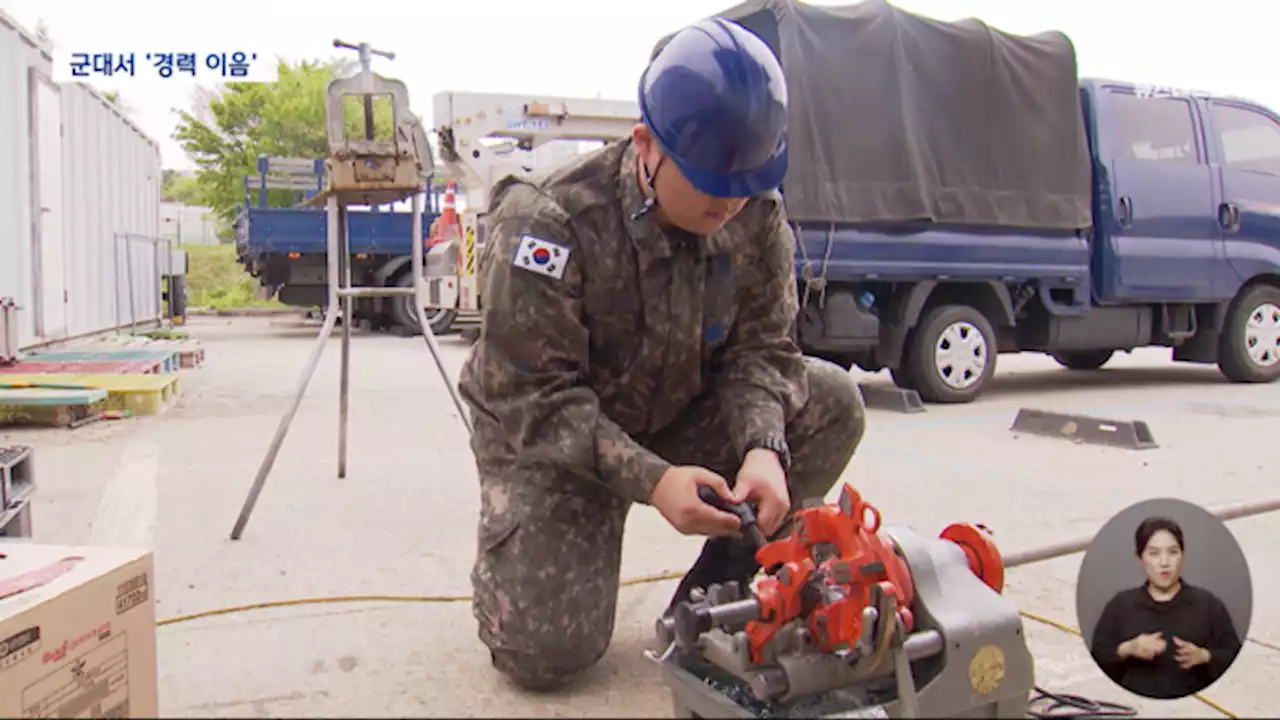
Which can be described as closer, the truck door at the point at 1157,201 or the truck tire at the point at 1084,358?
the truck door at the point at 1157,201

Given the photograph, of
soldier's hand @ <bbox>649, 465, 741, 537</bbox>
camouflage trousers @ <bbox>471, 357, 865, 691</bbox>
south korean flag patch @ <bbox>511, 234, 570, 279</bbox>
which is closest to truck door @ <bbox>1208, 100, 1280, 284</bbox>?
camouflage trousers @ <bbox>471, 357, 865, 691</bbox>

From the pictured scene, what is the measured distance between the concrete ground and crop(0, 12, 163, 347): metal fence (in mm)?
2377

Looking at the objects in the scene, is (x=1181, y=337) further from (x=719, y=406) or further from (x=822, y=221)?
(x=719, y=406)

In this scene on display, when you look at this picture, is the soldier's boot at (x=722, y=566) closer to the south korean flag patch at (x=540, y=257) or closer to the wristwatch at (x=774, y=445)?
the wristwatch at (x=774, y=445)

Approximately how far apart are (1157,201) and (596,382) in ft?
18.9

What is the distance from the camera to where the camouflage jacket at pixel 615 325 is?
174 centimetres

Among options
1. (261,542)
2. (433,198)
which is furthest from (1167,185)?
(433,198)

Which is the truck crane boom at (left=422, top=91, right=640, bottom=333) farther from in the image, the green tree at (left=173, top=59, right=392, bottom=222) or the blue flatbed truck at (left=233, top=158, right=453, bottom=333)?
the green tree at (left=173, top=59, right=392, bottom=222)

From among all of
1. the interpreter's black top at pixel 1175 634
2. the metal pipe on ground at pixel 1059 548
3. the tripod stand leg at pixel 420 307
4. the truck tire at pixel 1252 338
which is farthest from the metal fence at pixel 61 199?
the truck tire at pixel 1252 338

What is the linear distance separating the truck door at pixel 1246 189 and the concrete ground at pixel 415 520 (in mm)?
916

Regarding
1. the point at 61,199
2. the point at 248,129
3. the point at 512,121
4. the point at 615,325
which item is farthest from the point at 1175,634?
the point at 248,129

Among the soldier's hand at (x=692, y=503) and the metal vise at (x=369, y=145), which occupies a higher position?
the metal vise at (x=369, y=145)

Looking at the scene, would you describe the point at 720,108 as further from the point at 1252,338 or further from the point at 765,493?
the point at 1252,338

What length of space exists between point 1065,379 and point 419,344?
22.3 ft
